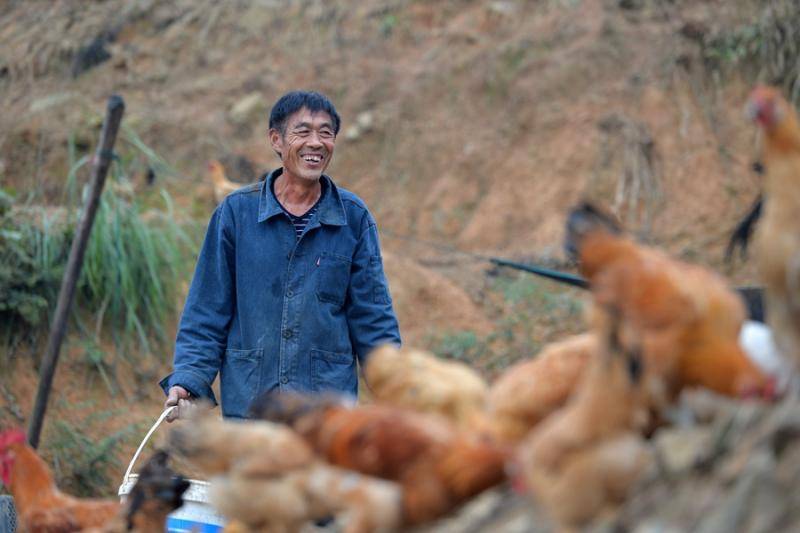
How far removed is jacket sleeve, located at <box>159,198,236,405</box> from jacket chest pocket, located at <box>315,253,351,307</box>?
15.2 inches

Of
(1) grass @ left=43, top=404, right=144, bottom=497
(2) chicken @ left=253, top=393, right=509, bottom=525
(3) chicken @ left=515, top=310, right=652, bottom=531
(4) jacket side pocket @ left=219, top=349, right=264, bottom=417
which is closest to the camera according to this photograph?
(3) chicken @ left=515, top=310, right=652, bottom=531

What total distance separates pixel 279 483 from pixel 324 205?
2.20 m

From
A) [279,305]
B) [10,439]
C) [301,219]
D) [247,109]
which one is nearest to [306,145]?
[301,219]

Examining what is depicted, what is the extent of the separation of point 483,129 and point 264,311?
8.39 m

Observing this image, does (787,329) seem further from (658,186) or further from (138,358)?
(658,186)

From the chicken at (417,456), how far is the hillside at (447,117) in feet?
21.5

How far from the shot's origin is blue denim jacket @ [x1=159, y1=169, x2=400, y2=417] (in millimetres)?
4543

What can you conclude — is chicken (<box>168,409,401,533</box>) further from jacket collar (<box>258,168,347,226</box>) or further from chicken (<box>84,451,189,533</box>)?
jacket collar (<box>258,168,347,226</box>)

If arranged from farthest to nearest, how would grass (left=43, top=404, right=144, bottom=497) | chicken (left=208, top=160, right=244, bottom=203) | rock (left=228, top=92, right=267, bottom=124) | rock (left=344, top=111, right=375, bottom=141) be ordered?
rock (left=228, top=92, right=267, bottom=124) → rock (left=344, top=111, right=375, bottom=141) → chicken (left=208, top=160, right=244, bottom=203) → grass (left=43, top=404, right=144, bottom=497)

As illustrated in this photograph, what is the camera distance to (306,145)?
462 centimetres

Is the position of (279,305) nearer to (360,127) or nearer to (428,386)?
(428,386)

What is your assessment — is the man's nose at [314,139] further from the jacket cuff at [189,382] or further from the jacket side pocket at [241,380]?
the jacket cuff at [189,382]

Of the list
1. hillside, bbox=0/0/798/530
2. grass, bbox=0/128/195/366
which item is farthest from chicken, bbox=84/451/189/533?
hillside, bbox=0/0/798/530

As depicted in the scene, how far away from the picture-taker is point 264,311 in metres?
4.57
